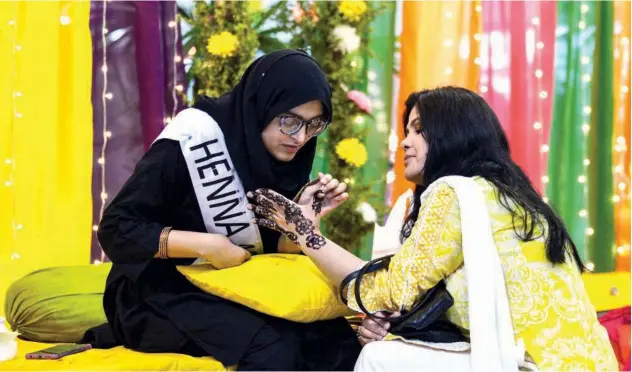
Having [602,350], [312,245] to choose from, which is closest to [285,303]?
[312,245]

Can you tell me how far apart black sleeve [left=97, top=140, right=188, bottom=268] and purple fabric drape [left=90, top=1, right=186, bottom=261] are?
1.79m

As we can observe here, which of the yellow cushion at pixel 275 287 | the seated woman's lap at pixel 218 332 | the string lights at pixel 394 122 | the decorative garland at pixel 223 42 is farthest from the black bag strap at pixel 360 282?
the string lights at pixel 394 122

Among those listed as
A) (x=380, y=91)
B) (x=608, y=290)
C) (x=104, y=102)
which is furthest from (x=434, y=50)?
(x=104, y=102)

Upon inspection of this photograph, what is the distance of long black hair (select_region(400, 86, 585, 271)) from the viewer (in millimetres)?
1401

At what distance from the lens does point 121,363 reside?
1.61m

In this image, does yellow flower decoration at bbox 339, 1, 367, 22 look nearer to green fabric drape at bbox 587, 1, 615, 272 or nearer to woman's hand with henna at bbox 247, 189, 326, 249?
green fabric drape at bbox 587, 1, 615, 272

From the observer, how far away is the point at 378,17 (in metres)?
3.58

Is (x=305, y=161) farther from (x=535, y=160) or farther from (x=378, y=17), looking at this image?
(x=535, y=160)

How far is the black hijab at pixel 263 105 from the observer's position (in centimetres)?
164

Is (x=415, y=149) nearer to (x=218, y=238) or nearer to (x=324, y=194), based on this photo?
(x=324, y=194)

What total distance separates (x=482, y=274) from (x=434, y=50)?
8.13 ft

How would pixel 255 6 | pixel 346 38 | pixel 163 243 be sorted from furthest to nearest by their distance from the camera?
pixel 255 6, pixel 346 38, pixel 163 243

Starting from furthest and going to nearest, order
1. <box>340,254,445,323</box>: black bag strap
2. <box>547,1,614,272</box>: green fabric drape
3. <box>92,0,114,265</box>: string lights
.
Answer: <box>547,1,614,272</box>: green fabric drape
<box>92,0,114,265</box>: string lights
<box>340,254,445,323</box>: black bag strap

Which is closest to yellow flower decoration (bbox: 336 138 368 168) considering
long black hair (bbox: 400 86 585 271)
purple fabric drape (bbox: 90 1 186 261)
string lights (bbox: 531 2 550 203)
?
purple fabric drape (bbox: 90 1 186 261)
